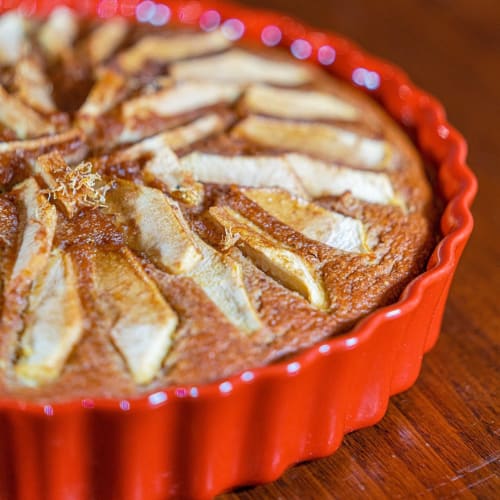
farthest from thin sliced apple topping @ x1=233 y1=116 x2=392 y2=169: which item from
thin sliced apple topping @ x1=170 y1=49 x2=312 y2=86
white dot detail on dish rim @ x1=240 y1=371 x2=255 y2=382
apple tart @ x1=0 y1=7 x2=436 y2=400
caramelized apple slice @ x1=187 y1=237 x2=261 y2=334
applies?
white dot detail on dish rim @ x1=240 y1=371 x2=255 y2=382

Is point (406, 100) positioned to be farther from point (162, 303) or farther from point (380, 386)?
point (162, 303)

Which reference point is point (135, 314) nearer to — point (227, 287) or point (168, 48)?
point (227, 287)

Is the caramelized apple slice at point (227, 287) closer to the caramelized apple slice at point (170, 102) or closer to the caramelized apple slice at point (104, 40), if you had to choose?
the caramelized apple slice at point (170, 102)

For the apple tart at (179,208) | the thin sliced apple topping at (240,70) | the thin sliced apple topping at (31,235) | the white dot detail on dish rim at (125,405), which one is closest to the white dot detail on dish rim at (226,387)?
the apple tart at (179,208)

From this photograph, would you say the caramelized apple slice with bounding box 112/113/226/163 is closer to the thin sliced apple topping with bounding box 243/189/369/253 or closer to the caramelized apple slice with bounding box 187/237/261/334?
the thin sliced apple topping with bounding box 243/189/369/253

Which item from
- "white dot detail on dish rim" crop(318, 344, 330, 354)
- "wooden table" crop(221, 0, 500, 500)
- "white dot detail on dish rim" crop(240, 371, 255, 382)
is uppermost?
"white dot detail on dish rim" crop(318, 344, 330, 354)

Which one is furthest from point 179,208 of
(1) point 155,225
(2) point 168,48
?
(2) point 168,48
